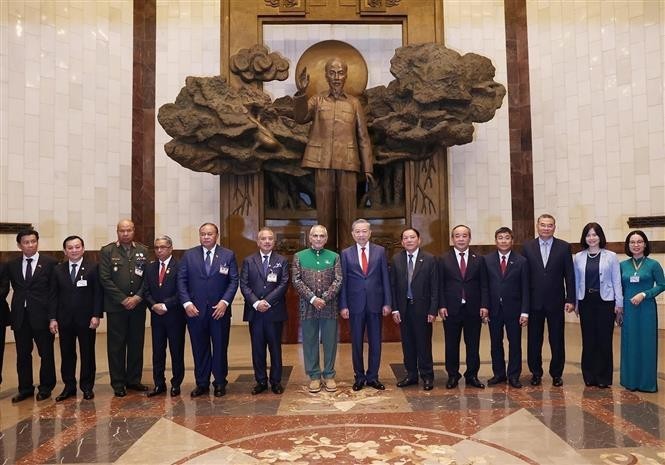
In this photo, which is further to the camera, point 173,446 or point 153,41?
point 153,41

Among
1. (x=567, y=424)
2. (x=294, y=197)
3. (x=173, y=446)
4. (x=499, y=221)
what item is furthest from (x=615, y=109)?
(x=173, y=446)

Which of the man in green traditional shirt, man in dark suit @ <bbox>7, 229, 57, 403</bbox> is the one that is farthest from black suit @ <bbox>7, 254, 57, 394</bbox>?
the man in green traditional shirt

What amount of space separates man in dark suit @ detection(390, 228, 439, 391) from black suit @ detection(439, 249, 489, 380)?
0.47ft

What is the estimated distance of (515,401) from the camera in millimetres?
4516

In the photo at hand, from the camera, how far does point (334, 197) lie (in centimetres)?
816

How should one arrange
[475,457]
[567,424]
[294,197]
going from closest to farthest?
[475,457] < [567,424] < [294,197]

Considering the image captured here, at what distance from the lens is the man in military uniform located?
4953mm

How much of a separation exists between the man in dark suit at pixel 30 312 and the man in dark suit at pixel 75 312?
0.09m

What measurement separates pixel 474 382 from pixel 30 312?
12.7 feet

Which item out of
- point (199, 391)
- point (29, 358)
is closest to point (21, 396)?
point (29, 358)

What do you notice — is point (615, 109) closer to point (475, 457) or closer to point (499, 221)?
point (499, 221)

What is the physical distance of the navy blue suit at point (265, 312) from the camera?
4969 mm

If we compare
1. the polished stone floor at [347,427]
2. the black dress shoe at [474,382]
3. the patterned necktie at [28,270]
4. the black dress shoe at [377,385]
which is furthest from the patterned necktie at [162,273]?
the black dress shoe at [474,382]

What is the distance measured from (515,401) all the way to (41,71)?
8.18 meters
